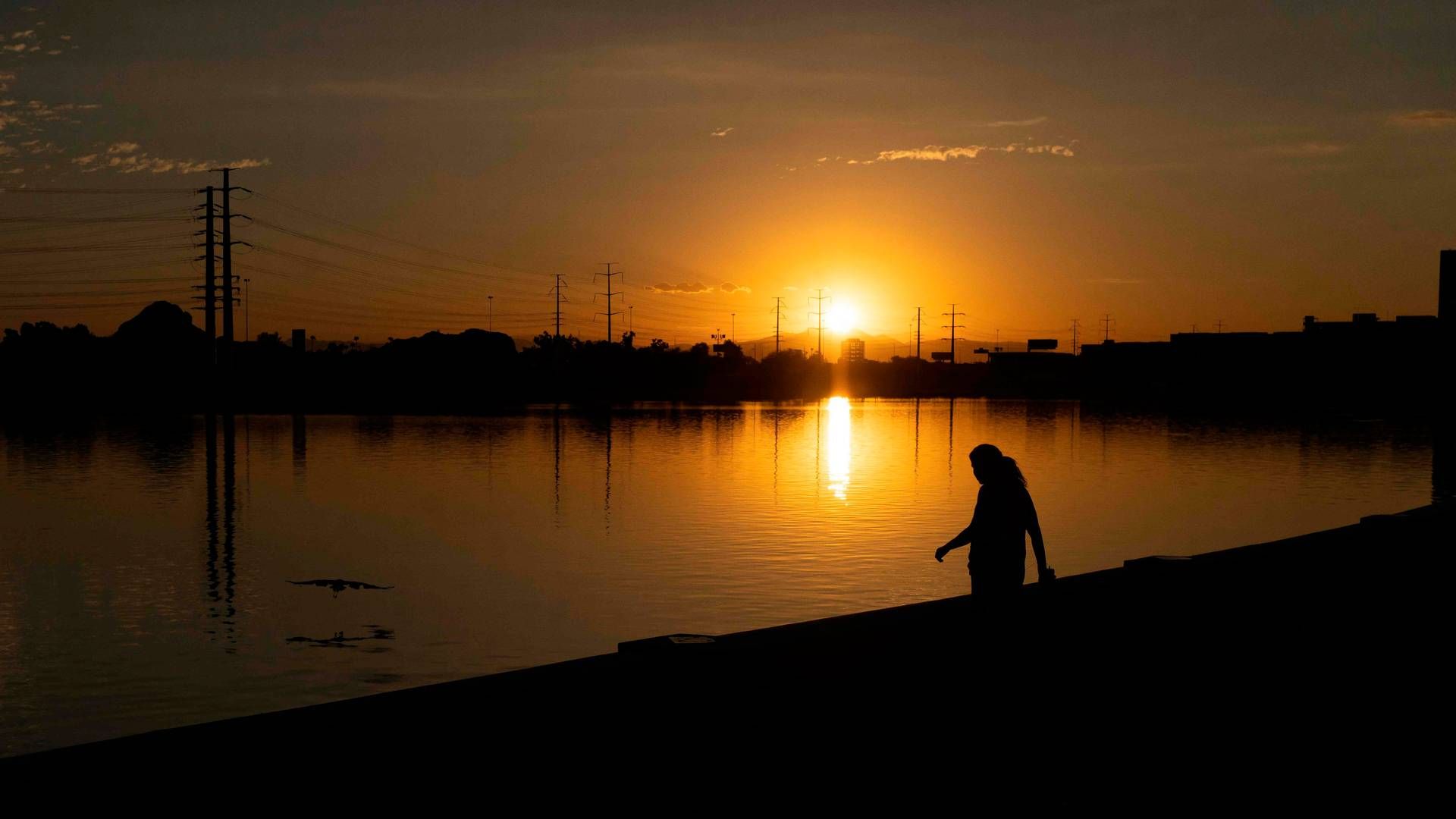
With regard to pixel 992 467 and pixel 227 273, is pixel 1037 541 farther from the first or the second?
pixel 227 273

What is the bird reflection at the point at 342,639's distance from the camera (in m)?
21.7

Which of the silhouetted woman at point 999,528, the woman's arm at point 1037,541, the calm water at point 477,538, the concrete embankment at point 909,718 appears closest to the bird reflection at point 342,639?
the calm water at point 477,538

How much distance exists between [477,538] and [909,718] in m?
26.3

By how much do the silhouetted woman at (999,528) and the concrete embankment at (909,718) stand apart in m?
0.34

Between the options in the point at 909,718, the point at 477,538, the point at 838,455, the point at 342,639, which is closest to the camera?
the point at 909,718

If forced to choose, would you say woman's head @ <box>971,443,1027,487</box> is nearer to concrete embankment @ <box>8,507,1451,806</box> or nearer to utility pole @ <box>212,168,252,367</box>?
concrete embankment @ <box>8,507,1451,806</box>

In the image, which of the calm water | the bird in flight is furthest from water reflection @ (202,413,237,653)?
the bird in flight

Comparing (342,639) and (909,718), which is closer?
(909,718)

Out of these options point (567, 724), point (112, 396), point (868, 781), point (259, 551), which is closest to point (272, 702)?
point (567, 724)

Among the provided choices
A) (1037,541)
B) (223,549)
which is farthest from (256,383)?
(1037,541)

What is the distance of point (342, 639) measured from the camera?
22188 mm

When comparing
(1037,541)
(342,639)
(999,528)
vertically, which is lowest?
(342,639)

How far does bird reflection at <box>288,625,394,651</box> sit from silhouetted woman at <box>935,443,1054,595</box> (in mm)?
12677

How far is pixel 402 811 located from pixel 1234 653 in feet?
29.5
